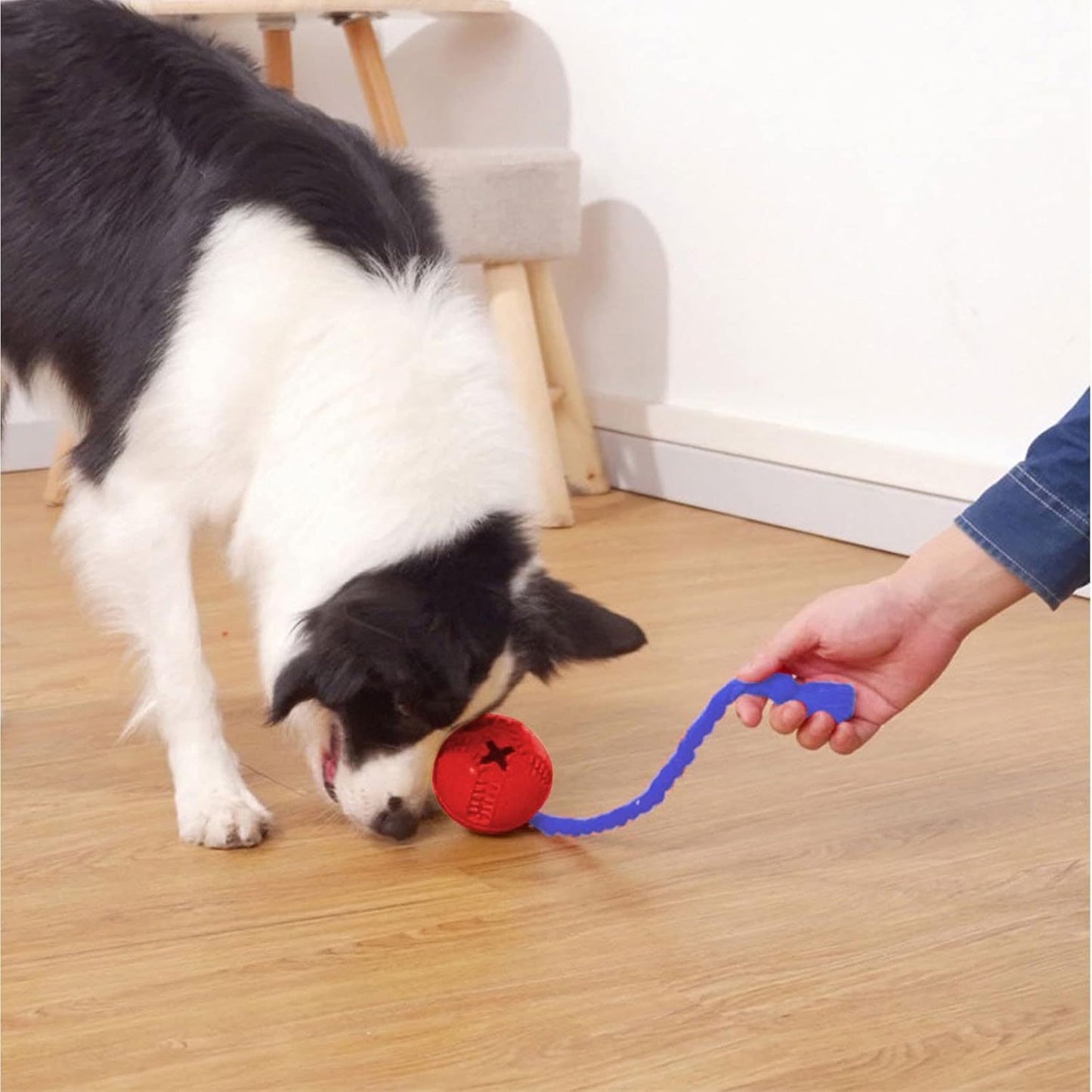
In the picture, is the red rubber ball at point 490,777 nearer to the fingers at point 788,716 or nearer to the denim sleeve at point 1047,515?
the fingers at point 788,716

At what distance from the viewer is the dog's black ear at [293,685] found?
1.64 m

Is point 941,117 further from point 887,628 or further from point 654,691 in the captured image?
point 887,628

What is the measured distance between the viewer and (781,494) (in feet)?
11.4

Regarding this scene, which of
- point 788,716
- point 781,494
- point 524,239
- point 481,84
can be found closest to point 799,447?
point 781,494

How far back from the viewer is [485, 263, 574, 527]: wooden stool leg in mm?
3463

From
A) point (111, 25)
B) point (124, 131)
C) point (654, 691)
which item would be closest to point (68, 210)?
point (124, 131)

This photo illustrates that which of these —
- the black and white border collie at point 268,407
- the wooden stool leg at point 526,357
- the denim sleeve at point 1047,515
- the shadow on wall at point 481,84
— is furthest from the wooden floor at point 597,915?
the shadow on wall at point 481,84

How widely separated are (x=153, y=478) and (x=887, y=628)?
0.89 metres

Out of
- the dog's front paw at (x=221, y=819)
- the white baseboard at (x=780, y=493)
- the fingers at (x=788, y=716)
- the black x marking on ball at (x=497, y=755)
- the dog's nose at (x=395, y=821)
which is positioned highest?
the fingers at (x=788, y=716)

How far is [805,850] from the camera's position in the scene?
1768 millimetres

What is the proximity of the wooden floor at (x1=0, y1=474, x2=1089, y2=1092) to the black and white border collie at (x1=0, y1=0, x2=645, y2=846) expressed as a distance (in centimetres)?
15

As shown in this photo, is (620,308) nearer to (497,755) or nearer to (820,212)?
(820,212)

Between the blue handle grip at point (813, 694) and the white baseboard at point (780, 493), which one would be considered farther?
the white baseboard at point (780, 493)

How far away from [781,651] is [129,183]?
1.00 metres
